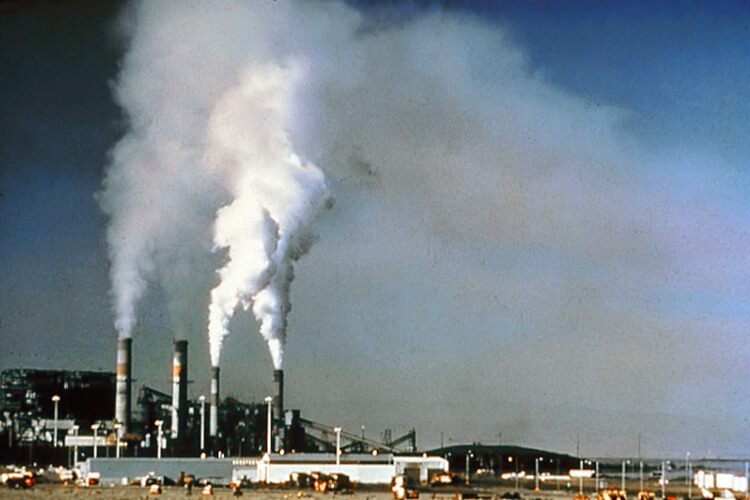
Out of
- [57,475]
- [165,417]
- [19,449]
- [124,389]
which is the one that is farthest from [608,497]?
[19,449]

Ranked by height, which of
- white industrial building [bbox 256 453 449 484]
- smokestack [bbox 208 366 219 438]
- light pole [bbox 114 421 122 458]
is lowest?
white industrial building [bbox 256 453 449 484]

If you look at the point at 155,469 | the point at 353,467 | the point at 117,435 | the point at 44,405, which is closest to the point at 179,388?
the point at 117,435

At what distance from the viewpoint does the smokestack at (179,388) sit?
6511 inches

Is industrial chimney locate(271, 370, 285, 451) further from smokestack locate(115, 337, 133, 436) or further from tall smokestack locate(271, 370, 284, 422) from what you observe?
smokestack locate(115, 337, 133, 436)

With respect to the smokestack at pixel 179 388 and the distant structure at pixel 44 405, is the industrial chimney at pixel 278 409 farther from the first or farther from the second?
the distant structure at pixel 44 405

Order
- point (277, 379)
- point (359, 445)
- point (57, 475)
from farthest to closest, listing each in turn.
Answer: point (359, 445) < point (277, 379) < point (57, 475)

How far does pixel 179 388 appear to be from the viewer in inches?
6531

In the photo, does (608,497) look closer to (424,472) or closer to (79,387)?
(424,472)

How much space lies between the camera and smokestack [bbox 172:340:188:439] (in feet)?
543

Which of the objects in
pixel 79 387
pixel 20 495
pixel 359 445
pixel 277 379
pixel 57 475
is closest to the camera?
pixel 20 495

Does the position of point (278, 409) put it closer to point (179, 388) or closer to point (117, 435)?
point (179, 388)

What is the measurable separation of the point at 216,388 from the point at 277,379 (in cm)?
1305

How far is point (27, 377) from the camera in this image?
184 m

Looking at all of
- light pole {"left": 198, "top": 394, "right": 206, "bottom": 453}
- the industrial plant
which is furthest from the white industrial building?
light pole {"left": 198, "top": 394, "right": 206, "bottom": 453}
